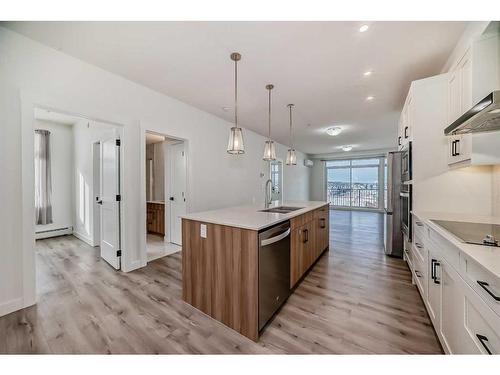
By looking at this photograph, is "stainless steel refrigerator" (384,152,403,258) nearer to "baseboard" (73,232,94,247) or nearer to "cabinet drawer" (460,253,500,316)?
"cabinet drawer" (460,253,500,316)

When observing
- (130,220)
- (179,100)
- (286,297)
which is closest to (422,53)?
(286,297)

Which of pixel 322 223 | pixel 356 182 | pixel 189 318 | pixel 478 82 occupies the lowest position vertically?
pixel 189 318

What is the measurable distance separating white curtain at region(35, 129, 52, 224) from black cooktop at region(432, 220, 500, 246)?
254 inches

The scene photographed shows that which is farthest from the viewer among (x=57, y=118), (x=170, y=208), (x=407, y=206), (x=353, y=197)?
(x=353, y=197)

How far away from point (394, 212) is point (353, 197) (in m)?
6.85

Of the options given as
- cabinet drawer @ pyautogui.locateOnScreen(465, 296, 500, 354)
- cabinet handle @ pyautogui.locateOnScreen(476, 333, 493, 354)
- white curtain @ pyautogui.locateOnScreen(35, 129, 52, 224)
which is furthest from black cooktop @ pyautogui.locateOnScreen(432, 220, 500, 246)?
white curtain @ pyautogui.locateOnScreen(35, 129, 52, 224)

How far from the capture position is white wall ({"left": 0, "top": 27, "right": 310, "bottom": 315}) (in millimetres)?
1939

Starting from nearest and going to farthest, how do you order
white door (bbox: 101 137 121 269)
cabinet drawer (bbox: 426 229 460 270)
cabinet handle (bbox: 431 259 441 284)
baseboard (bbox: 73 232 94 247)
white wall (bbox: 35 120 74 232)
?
cabinet drawer (bbox: 426 229 460 270)
cabinet handle (bbox: 431 259 441 284)
white door (bbox: 101 137 121 269)
baseboard (bbox: 73 232 94 247)
white wall (bbox: 35 120 74 232)

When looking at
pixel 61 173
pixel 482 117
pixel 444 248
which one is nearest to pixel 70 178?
pixel 61 173

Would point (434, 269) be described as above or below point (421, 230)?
below

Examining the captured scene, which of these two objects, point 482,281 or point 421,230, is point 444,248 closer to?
point 482,281

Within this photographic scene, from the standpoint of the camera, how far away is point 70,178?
488cm

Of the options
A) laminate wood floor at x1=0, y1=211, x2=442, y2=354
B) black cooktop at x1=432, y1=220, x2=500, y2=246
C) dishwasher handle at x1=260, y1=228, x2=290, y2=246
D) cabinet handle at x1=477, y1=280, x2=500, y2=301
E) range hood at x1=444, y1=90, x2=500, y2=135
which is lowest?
laminate wood floor at x1=0, y1=211, x2=442, y2=354
